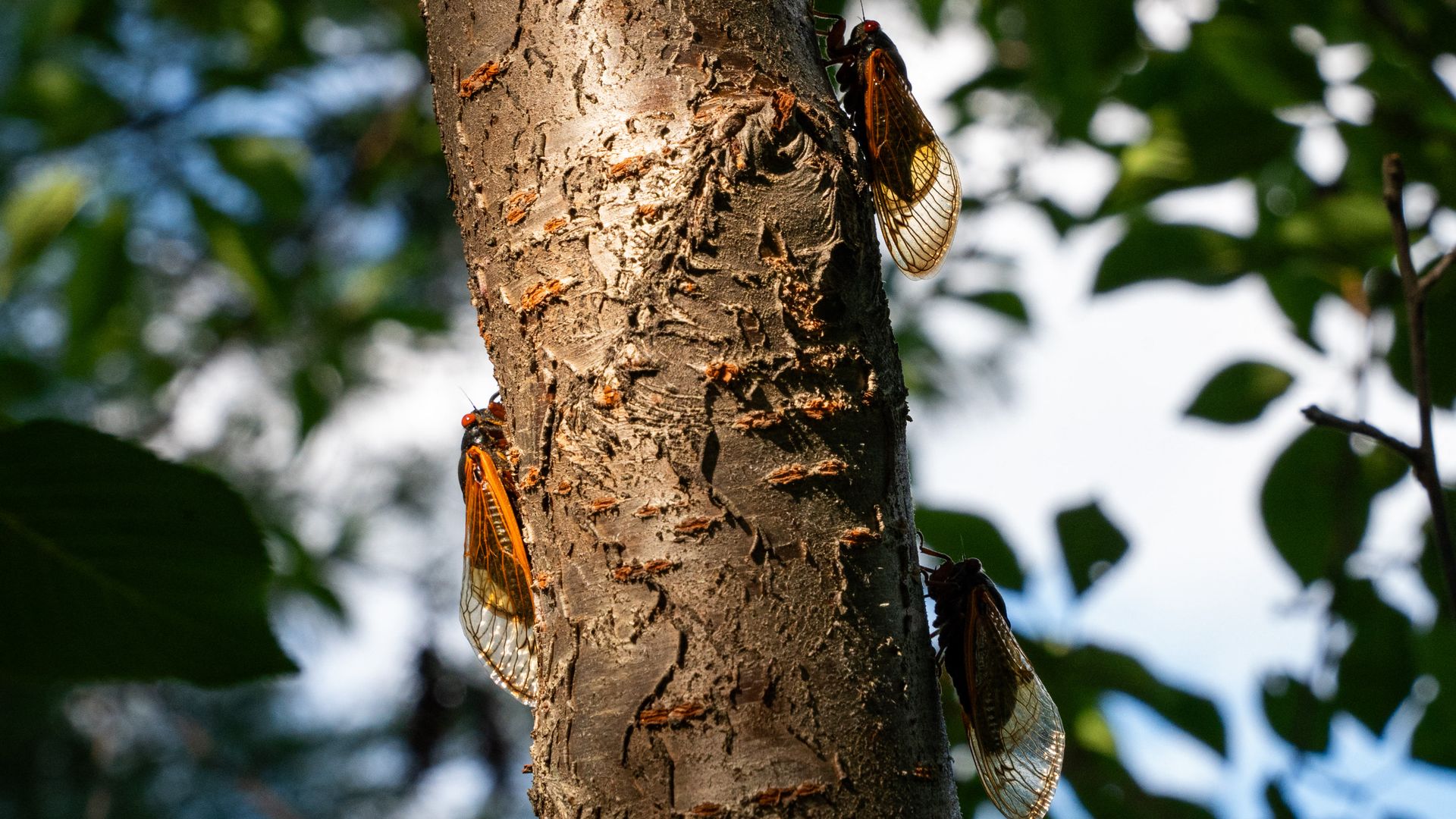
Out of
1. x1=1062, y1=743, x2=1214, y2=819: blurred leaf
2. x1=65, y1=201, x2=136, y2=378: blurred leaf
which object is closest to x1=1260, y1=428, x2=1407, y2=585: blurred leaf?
x1=1062, y1=743, x2=1214, y2=819: blurred leaf

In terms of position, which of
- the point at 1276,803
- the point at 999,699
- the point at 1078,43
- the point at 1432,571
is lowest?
the point at 1276,803

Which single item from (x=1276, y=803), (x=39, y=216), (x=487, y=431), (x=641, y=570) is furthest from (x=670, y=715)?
(x=39, y=216)

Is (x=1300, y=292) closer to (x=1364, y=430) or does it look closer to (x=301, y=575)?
(x=1364, y=430)

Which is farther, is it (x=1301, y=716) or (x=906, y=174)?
(x=1301, y=716)

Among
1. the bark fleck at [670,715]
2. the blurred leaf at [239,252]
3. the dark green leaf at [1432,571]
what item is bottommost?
the dark green leaf at [1432,571]

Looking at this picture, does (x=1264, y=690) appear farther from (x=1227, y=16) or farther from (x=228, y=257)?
(x=228, y=257)

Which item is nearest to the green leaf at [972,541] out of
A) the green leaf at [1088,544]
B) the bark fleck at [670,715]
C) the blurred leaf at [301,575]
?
the green leaf at [1088,544]

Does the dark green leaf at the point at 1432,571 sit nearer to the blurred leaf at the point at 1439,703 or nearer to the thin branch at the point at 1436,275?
the blurred leaf at the point at 1439,703
